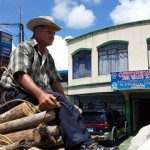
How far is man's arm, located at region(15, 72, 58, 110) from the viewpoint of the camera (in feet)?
10.4

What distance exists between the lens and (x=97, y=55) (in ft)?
88.1

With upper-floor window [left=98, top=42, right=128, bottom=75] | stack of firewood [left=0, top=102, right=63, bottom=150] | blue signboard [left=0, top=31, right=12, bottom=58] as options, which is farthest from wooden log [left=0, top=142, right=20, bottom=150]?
upper-floor window [left=98, top=42, right=128, bottom=75]

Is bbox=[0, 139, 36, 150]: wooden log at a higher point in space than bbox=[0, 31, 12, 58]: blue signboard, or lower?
lower

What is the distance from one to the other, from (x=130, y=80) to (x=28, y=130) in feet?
66.5

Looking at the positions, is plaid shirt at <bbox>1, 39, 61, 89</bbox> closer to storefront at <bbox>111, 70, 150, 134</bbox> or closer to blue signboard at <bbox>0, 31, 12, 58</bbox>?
blue signboard at <bbox>0, 31, 12, 58</bbox>

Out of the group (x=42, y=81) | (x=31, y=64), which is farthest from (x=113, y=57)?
(x=31, y=64)

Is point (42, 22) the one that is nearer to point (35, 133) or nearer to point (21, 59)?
point (21, 59)

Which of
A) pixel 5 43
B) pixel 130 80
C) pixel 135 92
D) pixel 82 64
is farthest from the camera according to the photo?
pixel 82 64

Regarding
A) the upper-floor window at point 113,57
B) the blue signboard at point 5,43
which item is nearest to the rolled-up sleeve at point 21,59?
the blue signboard at point 5,43

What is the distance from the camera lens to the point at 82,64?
2811 cm

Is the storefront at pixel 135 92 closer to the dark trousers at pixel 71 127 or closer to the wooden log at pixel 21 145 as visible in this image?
the dark trousers at pixel 71 127

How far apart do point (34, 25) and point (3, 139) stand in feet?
4.12

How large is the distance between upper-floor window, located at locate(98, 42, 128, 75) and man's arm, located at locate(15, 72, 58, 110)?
872 inches

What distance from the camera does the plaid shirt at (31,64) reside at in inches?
139
